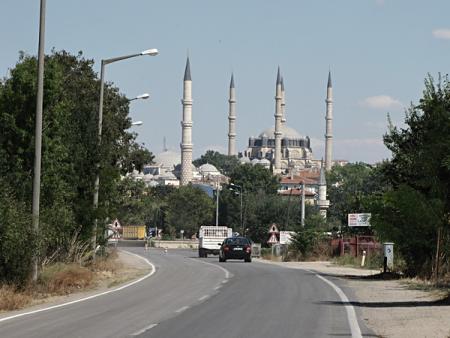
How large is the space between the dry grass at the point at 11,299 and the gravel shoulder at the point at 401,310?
23.9 feet

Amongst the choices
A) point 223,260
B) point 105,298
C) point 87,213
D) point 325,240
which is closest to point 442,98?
point 87,213

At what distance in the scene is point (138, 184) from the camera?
5984cm

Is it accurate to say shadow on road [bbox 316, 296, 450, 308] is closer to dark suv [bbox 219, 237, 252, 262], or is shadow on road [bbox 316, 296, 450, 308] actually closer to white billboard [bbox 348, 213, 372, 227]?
white billboard [bbox 348, 213, 372, 227]

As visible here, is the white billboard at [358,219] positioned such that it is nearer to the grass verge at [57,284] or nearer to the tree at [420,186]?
the tree at [420,186]

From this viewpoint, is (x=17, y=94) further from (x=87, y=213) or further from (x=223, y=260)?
(x=223, y=260)

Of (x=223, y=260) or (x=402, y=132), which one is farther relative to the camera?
(x=223, y=260)

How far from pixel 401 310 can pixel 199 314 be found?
183 inches

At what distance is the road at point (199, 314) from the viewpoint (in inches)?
666

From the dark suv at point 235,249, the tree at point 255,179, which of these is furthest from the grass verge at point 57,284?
the tree at point 255,179

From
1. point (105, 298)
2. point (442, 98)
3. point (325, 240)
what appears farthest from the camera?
point (325, 240)

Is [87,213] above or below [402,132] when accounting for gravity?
below

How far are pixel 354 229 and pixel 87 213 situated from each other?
35.2m

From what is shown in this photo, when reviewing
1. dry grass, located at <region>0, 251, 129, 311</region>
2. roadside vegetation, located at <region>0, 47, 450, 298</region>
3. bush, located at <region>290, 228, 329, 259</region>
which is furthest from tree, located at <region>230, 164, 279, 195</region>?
dry grass, located at <region>0, 251, 129, 311</region>

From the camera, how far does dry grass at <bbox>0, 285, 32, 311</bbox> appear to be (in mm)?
22141
